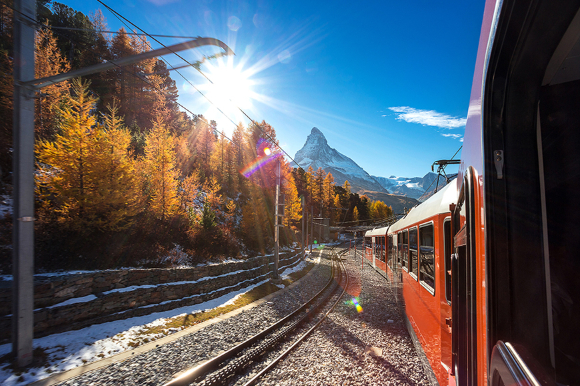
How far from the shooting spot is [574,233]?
126cm

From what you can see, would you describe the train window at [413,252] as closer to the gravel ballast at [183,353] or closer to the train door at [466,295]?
the train door at [466,295]

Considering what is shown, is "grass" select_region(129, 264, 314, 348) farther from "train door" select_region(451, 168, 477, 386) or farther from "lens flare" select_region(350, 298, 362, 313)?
"train door" select_region(451, 168, 477, 386)

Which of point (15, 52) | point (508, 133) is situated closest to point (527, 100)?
point (508, 133)

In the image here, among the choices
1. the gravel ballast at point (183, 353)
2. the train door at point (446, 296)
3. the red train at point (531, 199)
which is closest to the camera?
the red train at point (531, 199)

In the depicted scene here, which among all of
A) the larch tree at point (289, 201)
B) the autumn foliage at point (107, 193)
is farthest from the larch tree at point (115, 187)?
the larch tree at point (289, 201)

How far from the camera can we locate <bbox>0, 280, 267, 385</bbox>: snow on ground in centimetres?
555

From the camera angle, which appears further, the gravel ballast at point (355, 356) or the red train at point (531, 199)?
the gravel ballast at point (355, 356)

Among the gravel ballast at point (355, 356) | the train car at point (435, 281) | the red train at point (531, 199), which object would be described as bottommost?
the gravel ballast at point (355, 356)

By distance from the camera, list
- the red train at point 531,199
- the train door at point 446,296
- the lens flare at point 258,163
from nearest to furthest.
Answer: the red train at point 531,199
the train door at point 446,296
the lens flare at point 258,163

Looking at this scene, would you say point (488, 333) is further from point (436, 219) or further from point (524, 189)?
point (436, 219)

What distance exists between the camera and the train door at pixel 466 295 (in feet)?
5.64

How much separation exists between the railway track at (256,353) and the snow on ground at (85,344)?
9.12 ft

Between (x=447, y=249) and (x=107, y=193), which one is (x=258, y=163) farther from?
(x=447, y=249)

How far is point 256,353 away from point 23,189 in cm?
659
